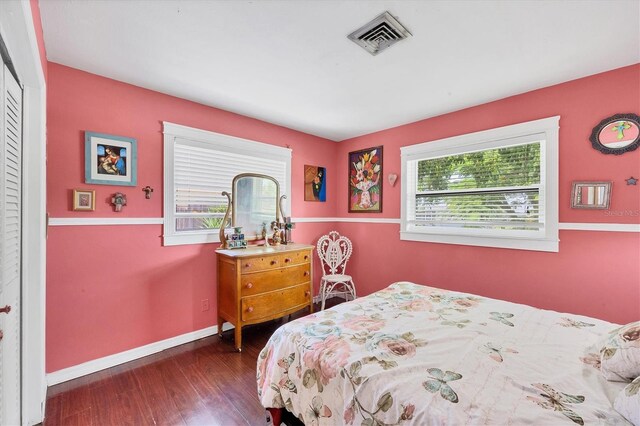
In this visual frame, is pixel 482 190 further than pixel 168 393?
Yes

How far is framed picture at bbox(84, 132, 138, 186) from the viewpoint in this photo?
2.17 metres

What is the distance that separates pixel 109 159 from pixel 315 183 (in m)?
2.38

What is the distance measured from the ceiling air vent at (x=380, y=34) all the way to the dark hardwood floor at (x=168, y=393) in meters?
2.49

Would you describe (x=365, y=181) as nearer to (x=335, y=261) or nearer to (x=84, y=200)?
(x=335, y=261)

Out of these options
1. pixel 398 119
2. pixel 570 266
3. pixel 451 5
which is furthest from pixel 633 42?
pixel 398 119

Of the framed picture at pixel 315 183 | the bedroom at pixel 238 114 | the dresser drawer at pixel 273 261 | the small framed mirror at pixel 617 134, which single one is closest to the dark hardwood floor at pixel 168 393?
the bedroom at pixel 238 114

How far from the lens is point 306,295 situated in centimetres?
315

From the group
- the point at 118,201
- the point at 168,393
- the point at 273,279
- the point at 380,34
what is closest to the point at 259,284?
the point at 273,279

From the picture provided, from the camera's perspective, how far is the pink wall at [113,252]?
2.06 meters

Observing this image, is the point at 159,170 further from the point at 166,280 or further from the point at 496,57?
the point at 496,57

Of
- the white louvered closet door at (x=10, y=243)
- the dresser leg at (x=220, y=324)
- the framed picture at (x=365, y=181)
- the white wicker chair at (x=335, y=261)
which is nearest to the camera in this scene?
the white louvered closet door at (x=10, y=243)

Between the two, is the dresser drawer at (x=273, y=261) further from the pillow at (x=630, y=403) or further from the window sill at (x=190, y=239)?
the pillow at (x=630, y=403)

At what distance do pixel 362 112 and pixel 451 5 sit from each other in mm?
1578

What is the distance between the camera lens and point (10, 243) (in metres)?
1.33
